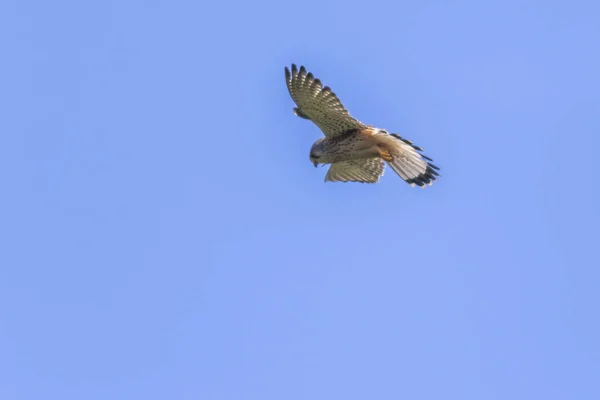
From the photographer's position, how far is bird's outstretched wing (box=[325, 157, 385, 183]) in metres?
15.8

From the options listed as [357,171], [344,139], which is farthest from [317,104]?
[357,171]

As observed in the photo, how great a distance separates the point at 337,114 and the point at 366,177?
219 centimetres

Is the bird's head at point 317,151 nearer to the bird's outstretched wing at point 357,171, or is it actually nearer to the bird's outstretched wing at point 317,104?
the bird's outstretched wing at point 317,104

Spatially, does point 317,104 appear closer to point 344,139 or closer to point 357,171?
point 344,139

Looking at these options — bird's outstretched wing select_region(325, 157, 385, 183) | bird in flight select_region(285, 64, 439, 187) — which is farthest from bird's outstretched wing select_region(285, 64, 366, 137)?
bird's outstretched wing select_region(325, 157, 385, 183)

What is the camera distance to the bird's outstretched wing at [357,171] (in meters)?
15.8

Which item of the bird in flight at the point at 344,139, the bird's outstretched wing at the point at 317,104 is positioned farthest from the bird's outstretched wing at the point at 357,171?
the bird's outstretched wing at the point at 317,104

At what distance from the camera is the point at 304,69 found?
45.9 ft

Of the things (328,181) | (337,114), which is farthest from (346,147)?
(328,181)

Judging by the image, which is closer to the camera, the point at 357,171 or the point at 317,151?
the point at 317,151

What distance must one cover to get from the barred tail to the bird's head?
99 centimetres

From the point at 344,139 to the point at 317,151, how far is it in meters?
0.47

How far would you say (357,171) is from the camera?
1616 cm

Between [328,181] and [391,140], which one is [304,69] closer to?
[391,140]
